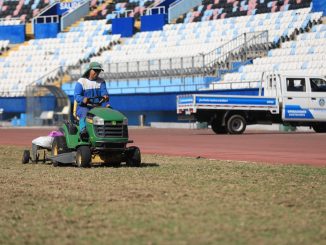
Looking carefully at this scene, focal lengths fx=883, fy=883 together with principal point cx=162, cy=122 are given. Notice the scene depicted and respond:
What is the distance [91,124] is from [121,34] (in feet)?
155

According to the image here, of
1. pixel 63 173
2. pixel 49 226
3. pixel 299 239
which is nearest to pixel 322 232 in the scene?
pixel 299 239

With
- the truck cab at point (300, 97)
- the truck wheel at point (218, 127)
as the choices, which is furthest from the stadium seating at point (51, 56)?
the truck cab at point (300, 97)

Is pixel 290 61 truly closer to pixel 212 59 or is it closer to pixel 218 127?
pixel 212 59

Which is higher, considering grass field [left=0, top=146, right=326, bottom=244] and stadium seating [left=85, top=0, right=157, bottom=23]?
stadium seating [left=85, top=0, right=157, bottom=23]

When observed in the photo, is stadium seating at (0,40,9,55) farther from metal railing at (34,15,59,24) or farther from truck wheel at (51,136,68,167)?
truck wheel at (51,136,68,167)

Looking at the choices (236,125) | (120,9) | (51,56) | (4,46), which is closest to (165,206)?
(236,125)

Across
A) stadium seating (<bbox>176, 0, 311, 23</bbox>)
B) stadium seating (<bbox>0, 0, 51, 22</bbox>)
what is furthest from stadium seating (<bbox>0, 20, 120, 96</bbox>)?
stadium seating (<bbox>0, 0, 51, 22</bbox>)

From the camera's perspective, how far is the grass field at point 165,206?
8117 mm

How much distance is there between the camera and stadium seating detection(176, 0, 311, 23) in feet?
181

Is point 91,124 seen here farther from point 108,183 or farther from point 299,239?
point 299,239

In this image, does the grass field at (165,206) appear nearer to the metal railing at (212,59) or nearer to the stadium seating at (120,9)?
the metal railing at (212,59)

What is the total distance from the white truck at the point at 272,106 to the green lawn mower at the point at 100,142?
18.6m

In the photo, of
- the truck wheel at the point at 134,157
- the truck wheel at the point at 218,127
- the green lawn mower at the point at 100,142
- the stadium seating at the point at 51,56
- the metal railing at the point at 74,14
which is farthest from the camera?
the metal railing at the point at 74,14

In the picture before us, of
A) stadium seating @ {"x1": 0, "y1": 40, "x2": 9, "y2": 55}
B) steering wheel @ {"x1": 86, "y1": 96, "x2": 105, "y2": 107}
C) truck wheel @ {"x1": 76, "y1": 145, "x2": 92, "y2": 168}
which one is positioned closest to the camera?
truck wheel @ {"x1": 76, "y1": 145, "x2": 92, "y2": 168}
